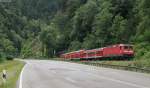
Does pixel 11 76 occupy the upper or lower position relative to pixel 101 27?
lower

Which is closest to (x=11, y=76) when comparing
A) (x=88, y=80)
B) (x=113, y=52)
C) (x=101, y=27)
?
(x=88, y=80)

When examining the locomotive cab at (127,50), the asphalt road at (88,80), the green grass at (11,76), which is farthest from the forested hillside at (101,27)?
the asphalt road at (88,80)

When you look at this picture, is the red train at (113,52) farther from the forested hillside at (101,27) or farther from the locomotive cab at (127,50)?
the forested hillside at (101,27)

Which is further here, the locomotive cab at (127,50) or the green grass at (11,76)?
the locomotive cab at (127,50)

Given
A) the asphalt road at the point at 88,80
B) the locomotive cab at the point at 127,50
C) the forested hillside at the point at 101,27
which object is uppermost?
the forested hillside at the point at 101,27

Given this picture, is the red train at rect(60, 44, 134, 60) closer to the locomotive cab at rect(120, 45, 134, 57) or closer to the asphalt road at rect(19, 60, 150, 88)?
the locomotive cab at rect(120, 45, 134, 57)

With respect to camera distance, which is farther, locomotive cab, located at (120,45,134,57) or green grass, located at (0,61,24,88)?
locomotive cab, located at (120,45,134,57)

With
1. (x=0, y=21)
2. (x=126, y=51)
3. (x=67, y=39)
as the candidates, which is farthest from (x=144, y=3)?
(x=0, y=21)

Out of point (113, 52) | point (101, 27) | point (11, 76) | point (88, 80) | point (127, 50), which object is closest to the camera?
point (88, 80)

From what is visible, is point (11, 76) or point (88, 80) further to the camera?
point (11, 76)

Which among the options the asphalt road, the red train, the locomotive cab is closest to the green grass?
the asphalt road

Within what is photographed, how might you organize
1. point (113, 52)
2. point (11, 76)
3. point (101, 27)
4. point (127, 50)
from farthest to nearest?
1. point (101, 27)
2. point (113, 52)
3. point (127, 50)
4. point (11, 76)

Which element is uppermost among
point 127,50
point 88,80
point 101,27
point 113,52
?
point 101,27

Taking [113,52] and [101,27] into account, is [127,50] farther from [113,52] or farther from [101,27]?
[101,27]
